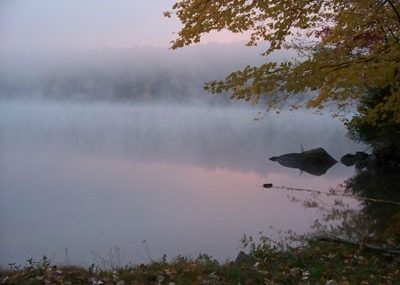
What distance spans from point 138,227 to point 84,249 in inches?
125

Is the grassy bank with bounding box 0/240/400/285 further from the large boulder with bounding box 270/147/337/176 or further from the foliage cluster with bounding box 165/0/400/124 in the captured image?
the large boulder with bounding box 270/147/337/176

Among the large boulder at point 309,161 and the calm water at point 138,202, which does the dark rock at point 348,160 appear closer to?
the large boulder at point 309,161

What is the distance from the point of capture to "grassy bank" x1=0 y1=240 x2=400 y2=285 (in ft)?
25.6

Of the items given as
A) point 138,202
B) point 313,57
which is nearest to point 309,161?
point 138,202

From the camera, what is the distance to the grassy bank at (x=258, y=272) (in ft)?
25.6

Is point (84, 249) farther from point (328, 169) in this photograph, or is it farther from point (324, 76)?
point (328, 169)

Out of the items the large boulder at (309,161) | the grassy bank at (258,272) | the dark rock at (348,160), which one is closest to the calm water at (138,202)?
the large boulder at (309,161)

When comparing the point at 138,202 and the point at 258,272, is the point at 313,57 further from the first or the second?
the point at 138,202

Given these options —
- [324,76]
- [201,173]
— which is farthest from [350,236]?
[201,173]

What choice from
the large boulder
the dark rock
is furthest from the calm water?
the dark rock

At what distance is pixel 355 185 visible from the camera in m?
27.8

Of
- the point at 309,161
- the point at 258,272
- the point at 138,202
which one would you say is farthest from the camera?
the point at 309,161

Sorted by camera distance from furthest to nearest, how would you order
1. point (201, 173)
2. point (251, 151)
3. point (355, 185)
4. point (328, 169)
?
point (251, 151) → point (328, 169) → point (201, 173) → point (355, 185)

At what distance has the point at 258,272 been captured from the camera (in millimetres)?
8547
